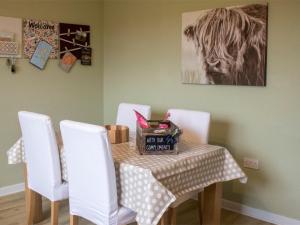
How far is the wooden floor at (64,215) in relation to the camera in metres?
2.97

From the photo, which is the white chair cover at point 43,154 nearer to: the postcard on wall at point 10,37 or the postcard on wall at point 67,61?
the postcard on wall at point 10,37

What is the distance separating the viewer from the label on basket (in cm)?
223

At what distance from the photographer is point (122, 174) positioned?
6.73 ft

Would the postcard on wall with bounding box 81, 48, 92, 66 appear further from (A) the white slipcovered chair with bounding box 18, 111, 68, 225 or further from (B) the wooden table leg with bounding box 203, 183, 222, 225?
(B) the wooden table leg with bounding box 203, 183, 222, 225

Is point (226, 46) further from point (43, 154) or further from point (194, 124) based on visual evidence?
point (43, 154)

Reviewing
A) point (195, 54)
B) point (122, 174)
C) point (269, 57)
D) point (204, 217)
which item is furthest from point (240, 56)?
point (122, 174)

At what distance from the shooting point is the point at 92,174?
206cm

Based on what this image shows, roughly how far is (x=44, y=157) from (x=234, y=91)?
174cm

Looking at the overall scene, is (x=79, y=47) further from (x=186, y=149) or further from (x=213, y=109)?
(x=186, y=149)

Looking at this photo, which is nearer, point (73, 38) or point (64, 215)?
point (64, 215)

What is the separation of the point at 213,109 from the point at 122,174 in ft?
5.05

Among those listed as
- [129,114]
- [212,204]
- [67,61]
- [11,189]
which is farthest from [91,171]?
[67,61]

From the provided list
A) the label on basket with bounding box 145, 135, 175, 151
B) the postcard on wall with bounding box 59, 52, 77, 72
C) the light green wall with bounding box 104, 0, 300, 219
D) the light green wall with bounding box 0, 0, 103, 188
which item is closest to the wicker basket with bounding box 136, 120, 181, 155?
A: the label on basket with bounding box 145, 135, 175, 151

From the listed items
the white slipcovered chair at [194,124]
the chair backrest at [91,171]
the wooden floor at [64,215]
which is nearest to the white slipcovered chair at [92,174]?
the chair backrest at [91,171]
